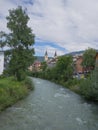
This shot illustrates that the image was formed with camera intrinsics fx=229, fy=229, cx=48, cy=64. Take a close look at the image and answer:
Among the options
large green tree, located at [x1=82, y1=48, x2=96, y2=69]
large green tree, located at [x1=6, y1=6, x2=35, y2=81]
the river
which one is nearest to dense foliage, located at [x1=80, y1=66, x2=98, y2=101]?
the river

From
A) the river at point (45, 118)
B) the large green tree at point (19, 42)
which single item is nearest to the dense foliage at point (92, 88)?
the river at point (45, 118)

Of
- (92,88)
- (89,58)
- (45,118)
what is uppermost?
(89,58)

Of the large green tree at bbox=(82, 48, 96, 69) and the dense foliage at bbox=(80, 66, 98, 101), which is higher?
the large green tree at bbox=(82, 48, 96, 69)

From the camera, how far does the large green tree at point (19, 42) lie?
36.8m

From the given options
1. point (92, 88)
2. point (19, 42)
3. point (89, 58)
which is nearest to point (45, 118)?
point (92, 88)

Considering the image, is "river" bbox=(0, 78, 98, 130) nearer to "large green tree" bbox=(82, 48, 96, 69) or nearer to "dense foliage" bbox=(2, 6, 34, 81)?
"dense foliage" bbox=(2, 6, 34, 81)

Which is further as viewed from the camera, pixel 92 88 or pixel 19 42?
pixel 19 42

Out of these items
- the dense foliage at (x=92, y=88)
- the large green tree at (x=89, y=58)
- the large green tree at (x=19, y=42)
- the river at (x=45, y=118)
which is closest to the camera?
the river at (x=45, y=118)

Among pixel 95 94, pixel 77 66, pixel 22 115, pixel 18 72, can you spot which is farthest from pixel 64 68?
pixel 22 115

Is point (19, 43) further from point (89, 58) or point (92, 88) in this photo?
point (89, 58)

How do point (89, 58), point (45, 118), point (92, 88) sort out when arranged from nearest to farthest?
point (45, 118) → point (92, 88) → point (89, 58)

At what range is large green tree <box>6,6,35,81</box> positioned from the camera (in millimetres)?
36781

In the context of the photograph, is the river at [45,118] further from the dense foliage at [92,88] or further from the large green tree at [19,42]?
the large green tree at [19,42]

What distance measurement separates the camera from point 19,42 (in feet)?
123
